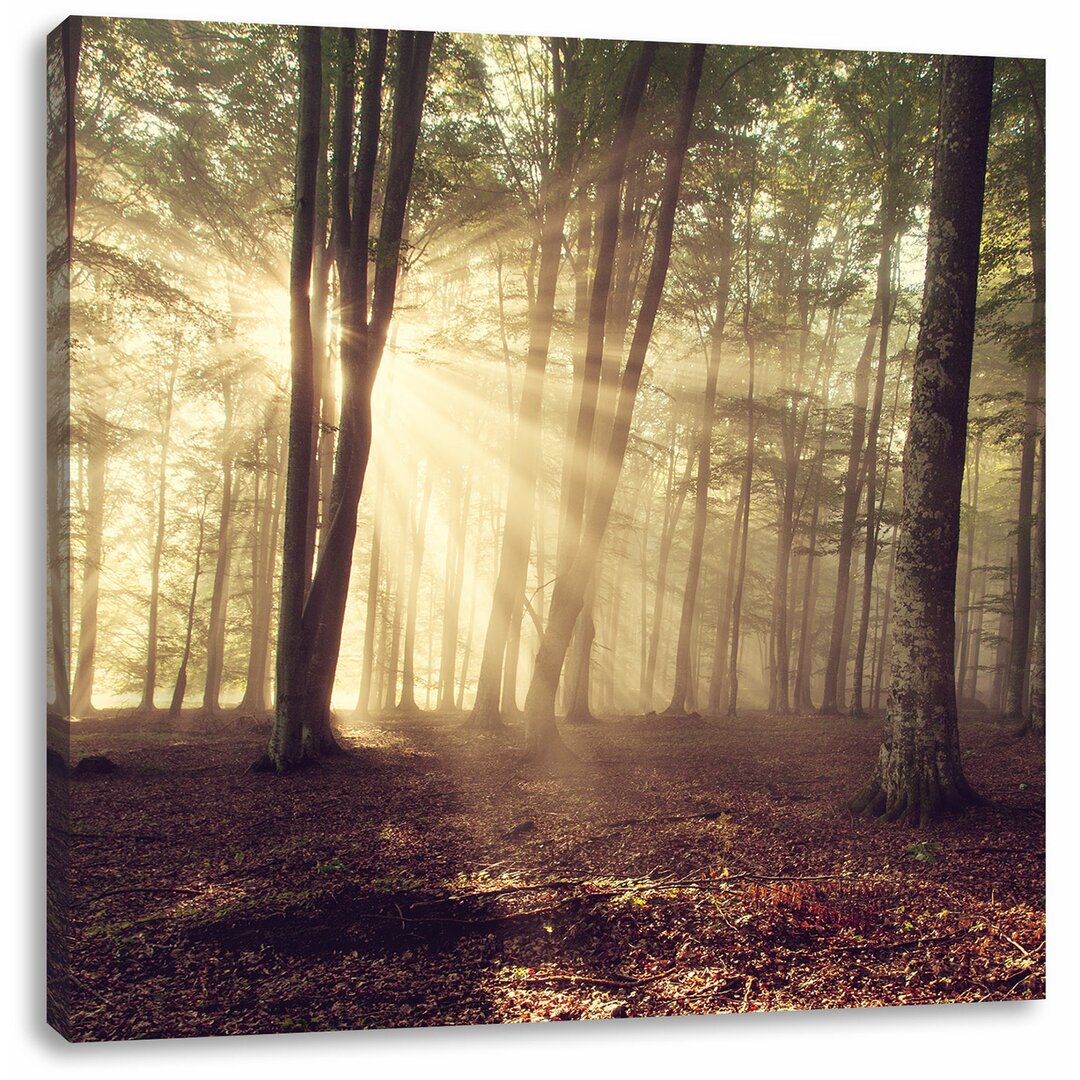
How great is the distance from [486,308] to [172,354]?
243 centimetres

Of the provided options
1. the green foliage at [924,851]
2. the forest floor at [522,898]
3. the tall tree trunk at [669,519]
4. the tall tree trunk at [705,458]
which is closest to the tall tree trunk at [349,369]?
the forest floor at [522,898]

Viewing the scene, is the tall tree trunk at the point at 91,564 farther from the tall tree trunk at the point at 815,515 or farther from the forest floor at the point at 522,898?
the tall tree trunk at the point at 815,515

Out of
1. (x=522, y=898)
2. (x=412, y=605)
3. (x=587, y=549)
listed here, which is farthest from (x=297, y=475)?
(x=412, y=605)

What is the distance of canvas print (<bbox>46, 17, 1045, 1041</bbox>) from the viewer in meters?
3.05

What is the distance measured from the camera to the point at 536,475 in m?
6.77

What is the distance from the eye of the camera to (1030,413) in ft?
13.5

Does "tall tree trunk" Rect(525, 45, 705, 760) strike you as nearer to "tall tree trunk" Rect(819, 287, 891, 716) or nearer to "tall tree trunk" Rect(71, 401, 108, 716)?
"tall tree trunk" Rect(819, 287, 891, 716)

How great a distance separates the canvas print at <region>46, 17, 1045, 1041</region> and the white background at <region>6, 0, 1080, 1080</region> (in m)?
0.12

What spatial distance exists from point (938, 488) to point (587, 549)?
7.65ft

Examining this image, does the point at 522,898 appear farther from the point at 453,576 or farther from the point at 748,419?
the point at 453,576

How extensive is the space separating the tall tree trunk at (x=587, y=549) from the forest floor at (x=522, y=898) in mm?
930

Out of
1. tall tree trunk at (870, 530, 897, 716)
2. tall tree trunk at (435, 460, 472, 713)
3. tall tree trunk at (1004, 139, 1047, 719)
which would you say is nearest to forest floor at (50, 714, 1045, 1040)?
tall tree trunk at (870, 530, 897, 716)

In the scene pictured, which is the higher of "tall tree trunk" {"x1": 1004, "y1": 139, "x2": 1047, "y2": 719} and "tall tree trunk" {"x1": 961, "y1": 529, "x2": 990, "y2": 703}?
"tall tree trunk" {"x1": 1004, "y1": 139, "x2": 1047, "y2": 719}

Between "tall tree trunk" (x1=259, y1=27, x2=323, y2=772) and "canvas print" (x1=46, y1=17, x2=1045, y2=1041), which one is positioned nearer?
"canvas print" (x1=46, y1=17, x2=1045, y2=1041)
